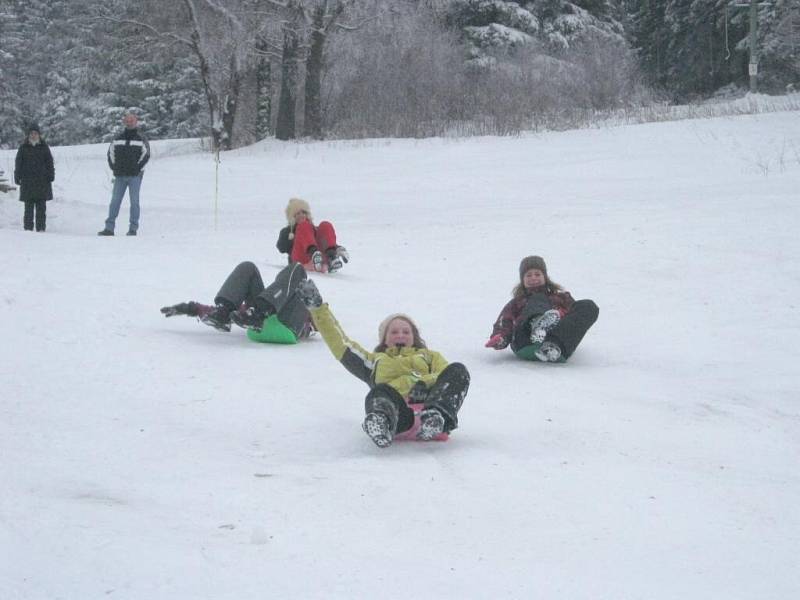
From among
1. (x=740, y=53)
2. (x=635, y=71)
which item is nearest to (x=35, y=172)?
(x=635, y=71)

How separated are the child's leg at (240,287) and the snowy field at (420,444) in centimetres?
35

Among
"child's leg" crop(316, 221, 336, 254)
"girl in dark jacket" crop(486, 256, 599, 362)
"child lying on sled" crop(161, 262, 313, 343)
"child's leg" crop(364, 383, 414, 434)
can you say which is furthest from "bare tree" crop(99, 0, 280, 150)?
"child's leg" crop(364, 383, 414, 434)

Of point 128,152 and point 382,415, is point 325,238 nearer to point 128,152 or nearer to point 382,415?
point 128,152

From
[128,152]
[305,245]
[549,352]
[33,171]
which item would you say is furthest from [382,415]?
[33,171]

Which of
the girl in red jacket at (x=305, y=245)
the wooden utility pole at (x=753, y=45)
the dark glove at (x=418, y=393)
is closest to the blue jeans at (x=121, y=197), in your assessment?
the girl in red jacket at (x=305, y=245)

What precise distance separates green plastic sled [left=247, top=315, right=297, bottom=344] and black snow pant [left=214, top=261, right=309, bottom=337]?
0.04 meters

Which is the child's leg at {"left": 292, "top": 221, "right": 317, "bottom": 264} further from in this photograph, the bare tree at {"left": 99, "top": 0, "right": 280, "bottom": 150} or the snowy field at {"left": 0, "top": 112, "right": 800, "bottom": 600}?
the bare tree at {"left": 99, "top": 0, "right": 280, "bottom": 150}

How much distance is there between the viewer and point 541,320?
8.01m

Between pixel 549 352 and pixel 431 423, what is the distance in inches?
100

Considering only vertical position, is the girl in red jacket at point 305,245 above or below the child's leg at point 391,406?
above

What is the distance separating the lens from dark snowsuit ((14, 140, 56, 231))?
15484 mm

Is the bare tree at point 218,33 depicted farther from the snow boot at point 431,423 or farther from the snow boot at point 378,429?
the snow boot at point 378,429

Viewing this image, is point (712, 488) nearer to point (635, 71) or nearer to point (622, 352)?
point (622, 352)

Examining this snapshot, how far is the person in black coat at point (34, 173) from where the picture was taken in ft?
50.8
